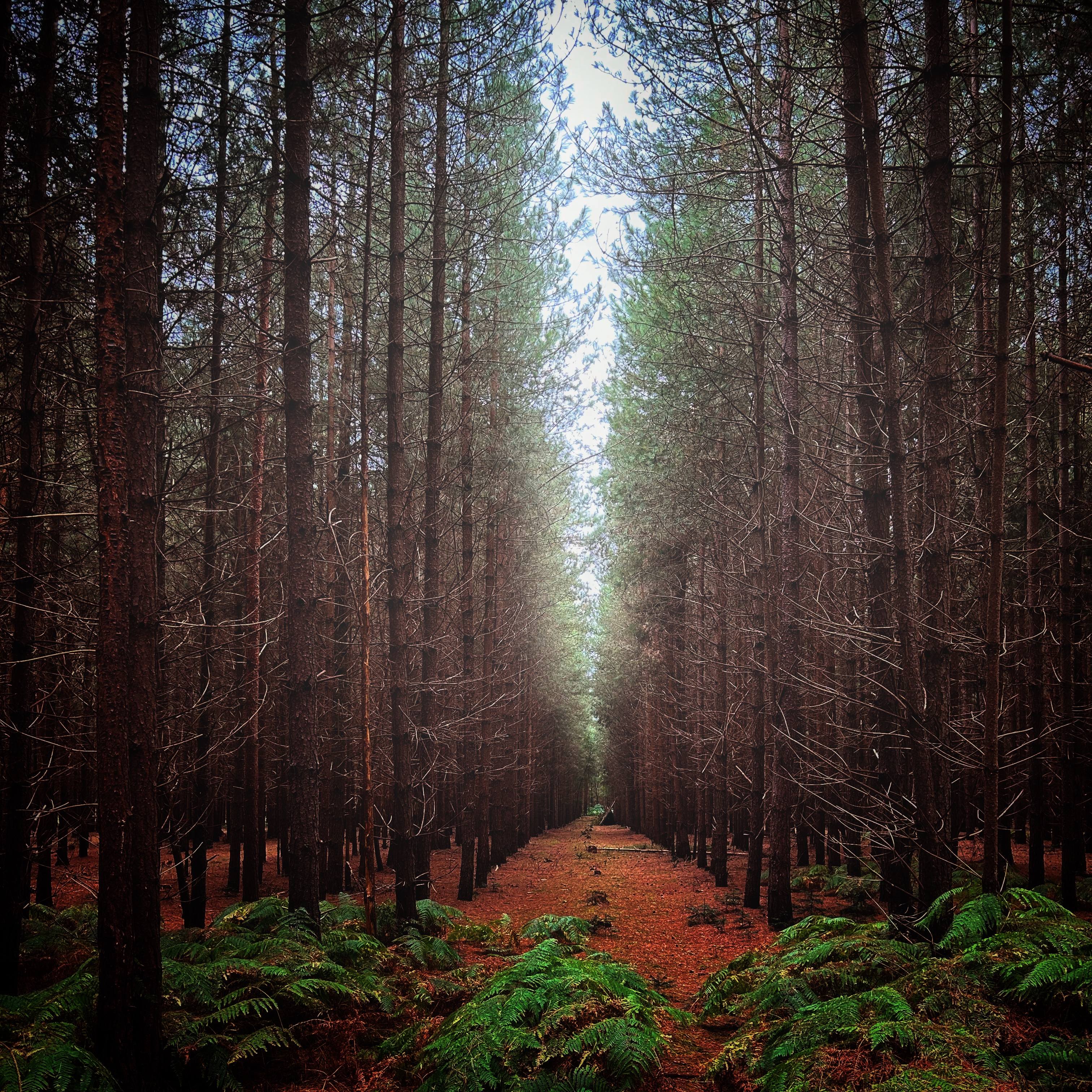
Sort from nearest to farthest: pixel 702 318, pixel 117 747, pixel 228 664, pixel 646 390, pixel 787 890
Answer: pixel 117 747, pixel 787 890, pixel 702 318, pixel 228 664, pixel 646 390

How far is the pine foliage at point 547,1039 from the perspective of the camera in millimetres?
3609

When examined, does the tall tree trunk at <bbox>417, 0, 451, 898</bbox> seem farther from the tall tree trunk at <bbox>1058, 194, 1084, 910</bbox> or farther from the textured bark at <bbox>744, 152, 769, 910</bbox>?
the tall tree trunk at <bbox>1058, 194, 1084, 910</bbox>

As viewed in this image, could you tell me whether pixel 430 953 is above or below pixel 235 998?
below

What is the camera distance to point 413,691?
998cm

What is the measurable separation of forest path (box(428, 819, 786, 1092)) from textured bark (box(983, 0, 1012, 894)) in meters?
2.63

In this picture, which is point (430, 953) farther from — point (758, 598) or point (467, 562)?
point (758, 598)

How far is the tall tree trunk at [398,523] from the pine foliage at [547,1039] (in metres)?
3.83

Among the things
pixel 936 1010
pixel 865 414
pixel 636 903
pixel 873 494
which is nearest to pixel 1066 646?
pixel 873 494

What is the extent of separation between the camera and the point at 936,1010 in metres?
3.74

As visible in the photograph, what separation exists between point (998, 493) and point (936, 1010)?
10.7ft

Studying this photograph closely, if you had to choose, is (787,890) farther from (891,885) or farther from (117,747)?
(117,747)

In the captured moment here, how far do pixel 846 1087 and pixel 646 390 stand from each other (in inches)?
512

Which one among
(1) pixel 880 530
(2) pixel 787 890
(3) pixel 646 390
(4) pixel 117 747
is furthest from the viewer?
(3) pixel 646 390

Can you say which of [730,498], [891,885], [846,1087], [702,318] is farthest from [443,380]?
[846,1087]
